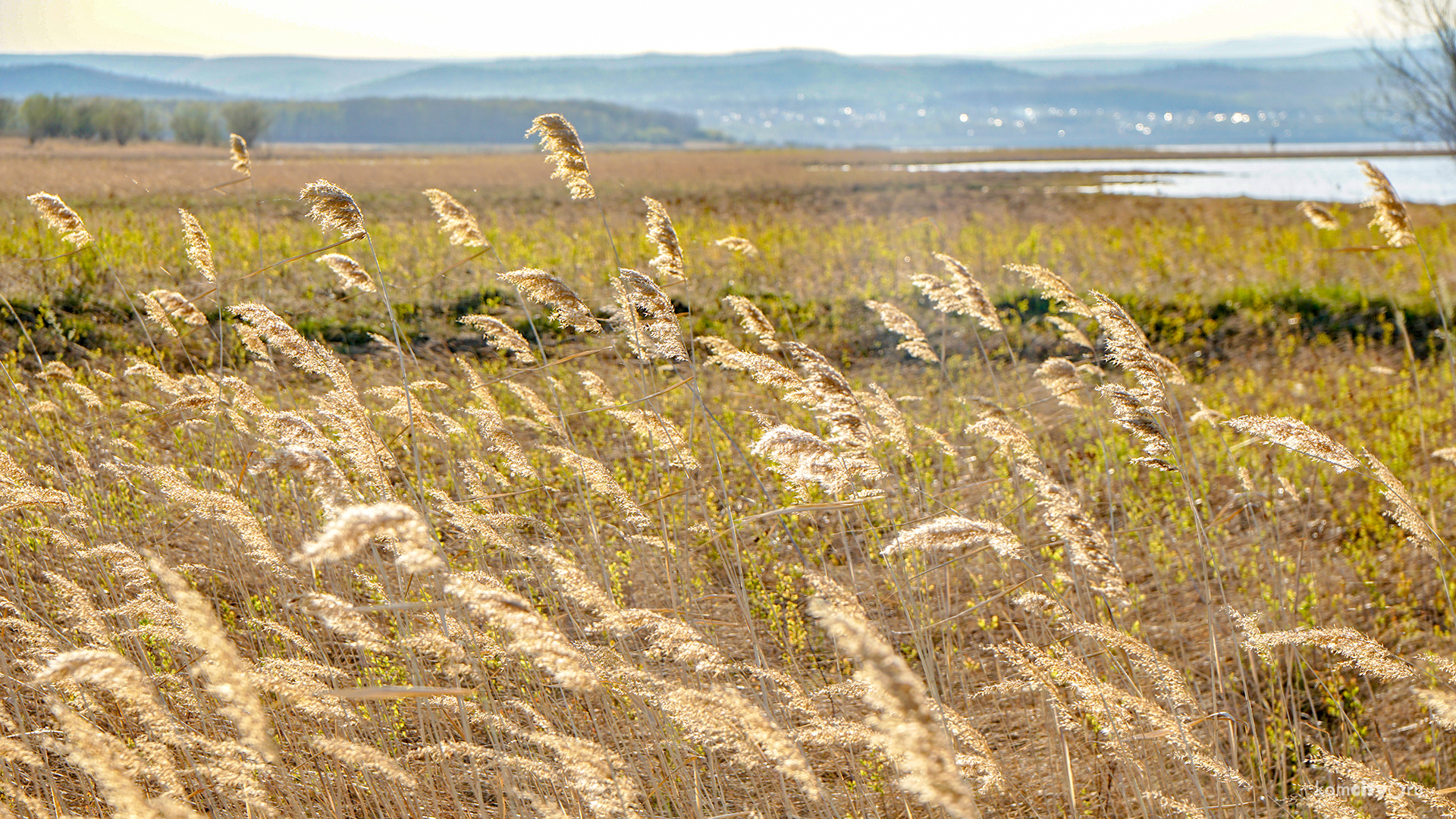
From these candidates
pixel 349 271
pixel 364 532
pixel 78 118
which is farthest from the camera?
pixel 78 118

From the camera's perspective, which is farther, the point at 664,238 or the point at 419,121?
the point at 419,121

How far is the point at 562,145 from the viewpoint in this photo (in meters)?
2.76

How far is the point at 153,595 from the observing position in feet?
8.21

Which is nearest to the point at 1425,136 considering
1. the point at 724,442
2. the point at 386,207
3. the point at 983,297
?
the point at 724,442

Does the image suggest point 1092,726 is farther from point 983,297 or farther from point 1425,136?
point 1425,136

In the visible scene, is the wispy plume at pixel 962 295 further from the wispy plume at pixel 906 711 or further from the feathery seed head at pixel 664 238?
the wispy plume at pixel 906 711

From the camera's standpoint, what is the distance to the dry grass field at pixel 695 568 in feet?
6.41

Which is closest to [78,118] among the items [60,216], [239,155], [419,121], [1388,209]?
[239,155]

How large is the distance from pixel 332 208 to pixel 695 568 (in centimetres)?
243

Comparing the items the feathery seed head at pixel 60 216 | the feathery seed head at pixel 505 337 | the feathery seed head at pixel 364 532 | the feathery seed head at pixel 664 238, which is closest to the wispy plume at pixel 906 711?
the feathery seed head at pixel 364 532

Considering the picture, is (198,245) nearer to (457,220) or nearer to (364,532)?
(457,220)

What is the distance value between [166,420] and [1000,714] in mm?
4562

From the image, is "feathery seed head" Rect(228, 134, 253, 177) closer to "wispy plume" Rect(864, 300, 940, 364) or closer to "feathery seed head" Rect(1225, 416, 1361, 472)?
"wispy plume" Rect(864, 300, 940, 364)

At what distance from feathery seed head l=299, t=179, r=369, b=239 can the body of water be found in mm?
26371
